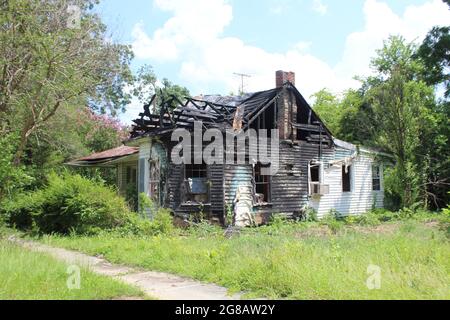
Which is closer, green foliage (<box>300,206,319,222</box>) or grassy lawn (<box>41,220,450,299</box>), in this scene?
grassy lawn (<box>41,220,450,299</box>)

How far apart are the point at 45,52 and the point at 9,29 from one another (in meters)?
1.30

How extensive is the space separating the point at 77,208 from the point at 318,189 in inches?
421

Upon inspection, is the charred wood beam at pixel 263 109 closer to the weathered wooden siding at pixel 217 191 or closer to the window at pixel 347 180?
the weathered wooden siding at pixel 217 191

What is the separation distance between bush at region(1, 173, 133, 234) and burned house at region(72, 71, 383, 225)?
241 cm

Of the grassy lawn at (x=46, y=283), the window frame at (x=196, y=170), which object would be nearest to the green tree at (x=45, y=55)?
→ the window frame at (x=196, y=170)

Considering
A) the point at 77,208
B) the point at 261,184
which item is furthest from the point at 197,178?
the point at 77,208

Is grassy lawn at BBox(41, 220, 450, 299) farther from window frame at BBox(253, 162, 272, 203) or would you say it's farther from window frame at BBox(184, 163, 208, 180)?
window frame at BBox(253, 162, 272, 203)

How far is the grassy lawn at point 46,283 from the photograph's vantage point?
621cm

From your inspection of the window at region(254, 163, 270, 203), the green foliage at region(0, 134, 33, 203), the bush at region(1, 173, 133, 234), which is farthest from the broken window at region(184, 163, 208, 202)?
the green foliage at region(0, 134, 33, 203)

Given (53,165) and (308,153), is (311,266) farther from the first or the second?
(53,165)

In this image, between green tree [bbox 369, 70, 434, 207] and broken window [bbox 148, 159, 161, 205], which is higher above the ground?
green tree [bbox 369, 70, 434, 207]

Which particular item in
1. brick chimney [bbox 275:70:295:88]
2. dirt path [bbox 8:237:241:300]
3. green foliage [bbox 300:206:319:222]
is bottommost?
dirt path [bbox 8:237:241:300]

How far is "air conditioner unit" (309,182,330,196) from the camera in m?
19.7
